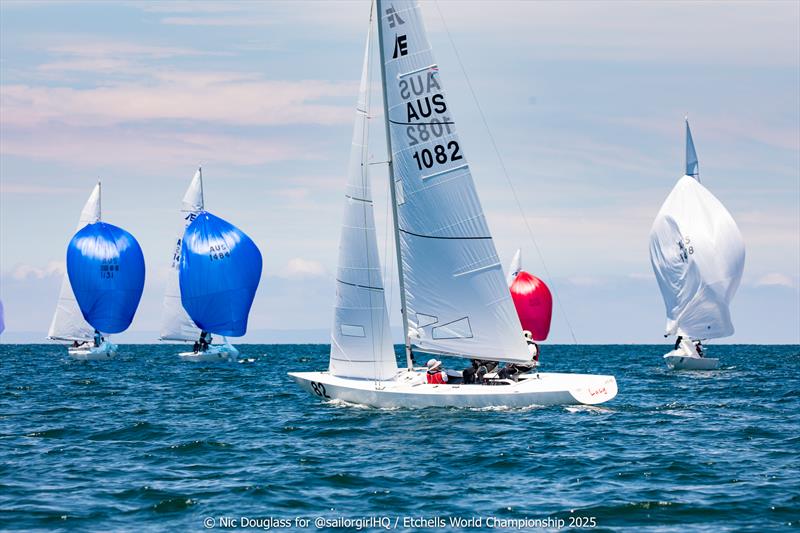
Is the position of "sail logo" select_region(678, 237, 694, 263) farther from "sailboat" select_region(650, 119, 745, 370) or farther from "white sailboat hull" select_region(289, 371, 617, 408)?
"white sailboat hull" select_region(289, 371, 617, 408)

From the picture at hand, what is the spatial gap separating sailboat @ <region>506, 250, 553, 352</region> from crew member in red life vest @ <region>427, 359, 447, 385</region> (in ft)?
91.1

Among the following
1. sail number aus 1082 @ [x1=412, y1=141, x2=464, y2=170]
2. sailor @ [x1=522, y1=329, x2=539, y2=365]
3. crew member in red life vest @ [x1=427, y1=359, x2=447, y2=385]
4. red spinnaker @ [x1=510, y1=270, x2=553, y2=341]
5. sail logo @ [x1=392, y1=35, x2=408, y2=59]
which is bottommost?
crew member in red life vest @ [x1=427, y1=359, x2=447, y2=385]

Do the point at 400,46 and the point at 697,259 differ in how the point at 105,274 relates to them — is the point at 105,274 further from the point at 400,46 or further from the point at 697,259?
the point at 400,46

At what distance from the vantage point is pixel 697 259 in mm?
53656

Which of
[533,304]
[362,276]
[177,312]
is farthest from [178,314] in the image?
[362,276]

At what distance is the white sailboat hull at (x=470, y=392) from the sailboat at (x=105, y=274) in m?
41.0

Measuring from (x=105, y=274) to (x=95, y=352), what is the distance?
777 centimetres

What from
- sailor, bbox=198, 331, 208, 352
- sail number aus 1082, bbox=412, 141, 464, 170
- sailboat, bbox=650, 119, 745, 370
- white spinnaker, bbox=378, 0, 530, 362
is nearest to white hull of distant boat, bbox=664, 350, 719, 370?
sailboat, bbox=650, 119, 745, 370

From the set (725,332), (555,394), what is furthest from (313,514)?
(725,332)

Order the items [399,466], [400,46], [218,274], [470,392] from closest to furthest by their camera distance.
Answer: [399,466]
[470,392]
[400,46]
[218,274]

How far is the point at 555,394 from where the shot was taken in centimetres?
2528

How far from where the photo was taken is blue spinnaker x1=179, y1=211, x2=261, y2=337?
193 feet

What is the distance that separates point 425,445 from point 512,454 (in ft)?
6.99

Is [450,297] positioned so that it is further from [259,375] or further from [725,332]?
[725,332]
